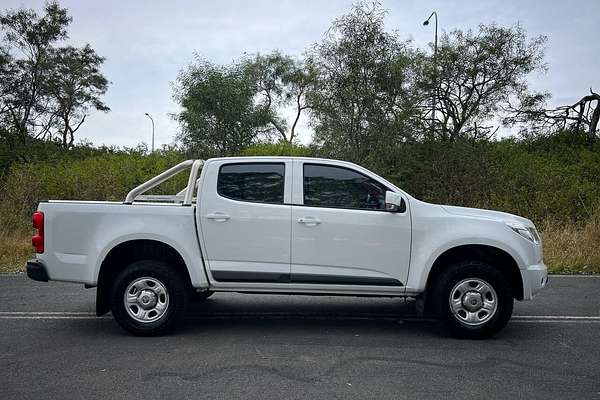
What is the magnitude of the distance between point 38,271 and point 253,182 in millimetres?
2481

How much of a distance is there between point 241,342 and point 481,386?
240 centimetres

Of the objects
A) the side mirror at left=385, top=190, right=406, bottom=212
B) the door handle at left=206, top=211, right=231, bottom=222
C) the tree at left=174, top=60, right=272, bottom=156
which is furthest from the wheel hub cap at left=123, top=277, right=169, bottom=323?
the tree at left=174, top=60, right=272, bottom=156

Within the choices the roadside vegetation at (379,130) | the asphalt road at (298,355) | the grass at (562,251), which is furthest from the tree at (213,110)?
the asphalt road at (298,355)

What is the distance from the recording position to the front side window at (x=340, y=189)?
580cm

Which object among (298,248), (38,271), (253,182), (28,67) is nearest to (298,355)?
(298,248)

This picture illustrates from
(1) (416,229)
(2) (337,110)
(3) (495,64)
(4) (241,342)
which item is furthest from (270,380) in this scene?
(3) (495,64)

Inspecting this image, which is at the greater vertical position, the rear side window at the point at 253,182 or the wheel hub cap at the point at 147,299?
the rear side window at the point at 253,182

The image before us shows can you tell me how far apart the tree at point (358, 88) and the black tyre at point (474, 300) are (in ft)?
46.2

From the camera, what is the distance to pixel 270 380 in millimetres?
4480

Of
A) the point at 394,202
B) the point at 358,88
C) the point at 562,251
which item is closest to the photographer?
the point at 394,202

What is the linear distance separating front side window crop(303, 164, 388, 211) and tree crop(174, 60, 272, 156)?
1918 centimetres

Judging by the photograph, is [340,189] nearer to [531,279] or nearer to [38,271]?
[531,279]

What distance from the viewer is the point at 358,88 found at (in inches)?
770

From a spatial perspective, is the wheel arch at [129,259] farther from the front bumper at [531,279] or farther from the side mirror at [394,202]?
the front bumper at [531,279]
